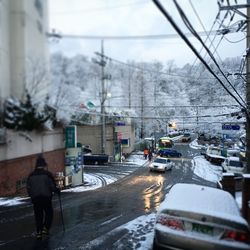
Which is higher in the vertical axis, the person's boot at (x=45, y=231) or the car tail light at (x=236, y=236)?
the car tail light at (x=236, y=236)

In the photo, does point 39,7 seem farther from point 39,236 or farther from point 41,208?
point 39,236

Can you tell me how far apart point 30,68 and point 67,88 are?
12.0 inches

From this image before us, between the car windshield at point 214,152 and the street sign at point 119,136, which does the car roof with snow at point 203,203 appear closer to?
the car windshield at point 214,152

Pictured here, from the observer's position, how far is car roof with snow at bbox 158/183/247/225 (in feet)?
21.5

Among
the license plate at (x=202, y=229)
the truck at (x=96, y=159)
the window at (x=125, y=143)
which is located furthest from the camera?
the window at (x=125, y=143)

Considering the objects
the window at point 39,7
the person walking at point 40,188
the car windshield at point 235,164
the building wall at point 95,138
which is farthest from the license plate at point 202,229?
the building wall at point 95,138

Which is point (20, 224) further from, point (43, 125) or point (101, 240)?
point (43, 125)

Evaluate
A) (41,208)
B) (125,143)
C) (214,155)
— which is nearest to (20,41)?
(41,208)

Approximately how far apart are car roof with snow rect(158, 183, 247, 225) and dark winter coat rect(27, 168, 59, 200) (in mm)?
1988

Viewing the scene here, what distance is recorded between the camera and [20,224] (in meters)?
10.6

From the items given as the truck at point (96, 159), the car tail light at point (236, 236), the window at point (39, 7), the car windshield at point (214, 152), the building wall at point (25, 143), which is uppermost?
the window at point (39, 7)

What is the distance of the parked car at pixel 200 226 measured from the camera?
6250 millimetres

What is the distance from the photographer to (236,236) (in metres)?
6.23

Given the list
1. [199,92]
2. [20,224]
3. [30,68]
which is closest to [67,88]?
[30,68]
